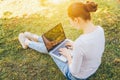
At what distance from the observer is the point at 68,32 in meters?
4.35

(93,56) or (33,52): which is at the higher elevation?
(93,56)

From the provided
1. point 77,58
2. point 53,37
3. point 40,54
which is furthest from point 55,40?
point 77,58

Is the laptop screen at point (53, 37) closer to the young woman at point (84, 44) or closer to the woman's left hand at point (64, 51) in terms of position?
the woman's left hand at point (64, 51)

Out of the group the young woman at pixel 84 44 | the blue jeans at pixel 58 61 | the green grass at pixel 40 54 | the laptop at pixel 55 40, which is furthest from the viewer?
the green grass at pixel 40 54

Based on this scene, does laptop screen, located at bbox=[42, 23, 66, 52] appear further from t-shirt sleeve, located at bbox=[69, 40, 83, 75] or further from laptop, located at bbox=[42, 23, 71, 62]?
t-shirt sleeve, located at bbox=[69, 40, 83, 75]

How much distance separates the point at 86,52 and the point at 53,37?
30.9 inches

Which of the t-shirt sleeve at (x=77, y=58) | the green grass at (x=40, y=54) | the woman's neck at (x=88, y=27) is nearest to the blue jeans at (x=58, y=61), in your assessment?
the green grass at (x=40, y=54)

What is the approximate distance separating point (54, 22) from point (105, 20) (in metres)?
0.82

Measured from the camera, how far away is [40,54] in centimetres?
400

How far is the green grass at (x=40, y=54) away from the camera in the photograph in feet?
12.1

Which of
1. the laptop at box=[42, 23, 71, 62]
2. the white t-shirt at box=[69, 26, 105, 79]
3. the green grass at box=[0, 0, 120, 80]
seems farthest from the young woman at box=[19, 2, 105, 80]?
the green grass at box=[0, 0, 120, 80]

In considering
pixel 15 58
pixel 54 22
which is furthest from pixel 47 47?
pixel 54 22

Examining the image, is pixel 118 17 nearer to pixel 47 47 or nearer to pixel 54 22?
pixel 54 22

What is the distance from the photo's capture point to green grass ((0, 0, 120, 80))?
145 inches
